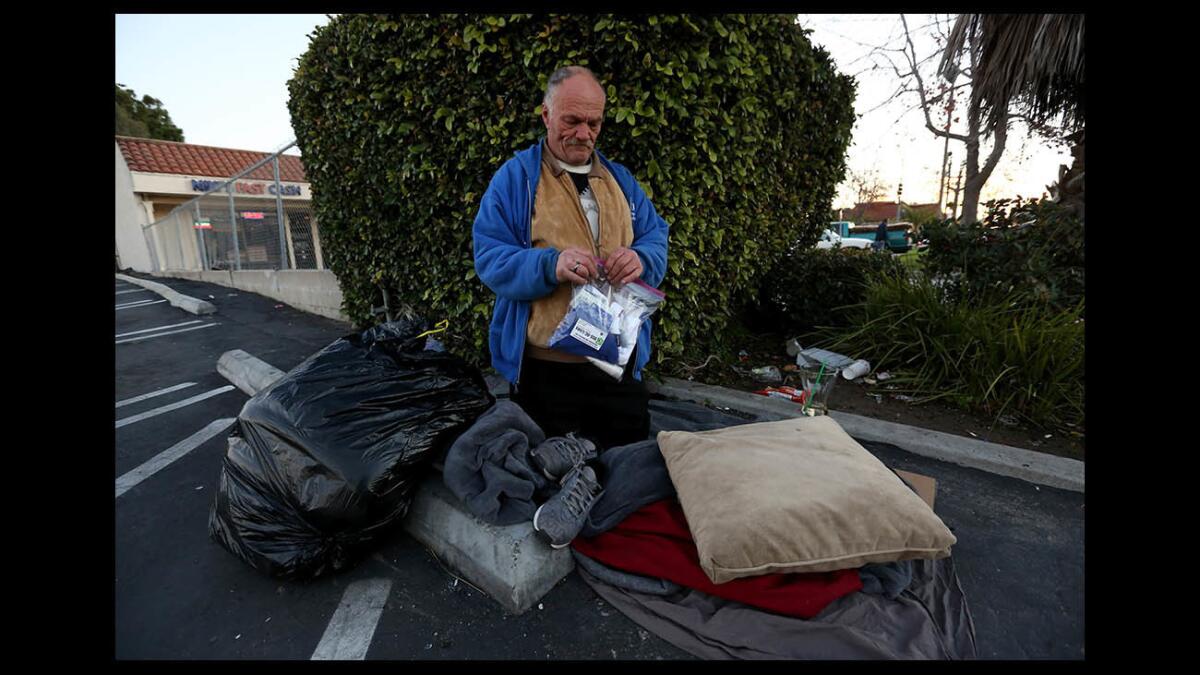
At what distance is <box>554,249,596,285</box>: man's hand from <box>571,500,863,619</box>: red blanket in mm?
913

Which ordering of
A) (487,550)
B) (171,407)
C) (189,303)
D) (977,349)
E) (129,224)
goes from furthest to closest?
1. (129,224)
2. (189,303)
3. (171,407)
4. (977,349)
5. (487,550)

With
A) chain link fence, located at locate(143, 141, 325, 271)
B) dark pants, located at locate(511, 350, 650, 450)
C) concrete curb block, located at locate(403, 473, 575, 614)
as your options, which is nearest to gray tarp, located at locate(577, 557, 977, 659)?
concrete curb block, located at locate(403, 473, 575, 614)

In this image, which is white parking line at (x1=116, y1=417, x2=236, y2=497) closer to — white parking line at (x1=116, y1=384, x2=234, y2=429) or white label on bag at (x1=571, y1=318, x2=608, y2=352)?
white parking line at (x1=116, y1=384, x2=234, y2=429)

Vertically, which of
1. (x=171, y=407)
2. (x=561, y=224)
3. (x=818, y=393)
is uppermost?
(x=561, y=224)

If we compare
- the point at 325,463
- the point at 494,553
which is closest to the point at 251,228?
the point at 325,463

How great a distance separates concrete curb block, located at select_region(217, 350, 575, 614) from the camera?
1.63m

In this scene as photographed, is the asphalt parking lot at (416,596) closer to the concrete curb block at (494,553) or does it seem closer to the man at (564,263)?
the concrete curb block at (494,553)

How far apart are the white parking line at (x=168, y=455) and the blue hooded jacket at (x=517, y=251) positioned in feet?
6.68

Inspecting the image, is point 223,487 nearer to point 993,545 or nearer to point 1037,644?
point 1037,644

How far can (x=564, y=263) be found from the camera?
177 cm

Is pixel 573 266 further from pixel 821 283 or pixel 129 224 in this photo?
pixel 129 224

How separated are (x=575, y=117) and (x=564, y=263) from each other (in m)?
0.57

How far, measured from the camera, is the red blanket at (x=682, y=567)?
1.52 m

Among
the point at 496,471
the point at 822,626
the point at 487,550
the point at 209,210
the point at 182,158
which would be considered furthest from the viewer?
the point at 182,158
